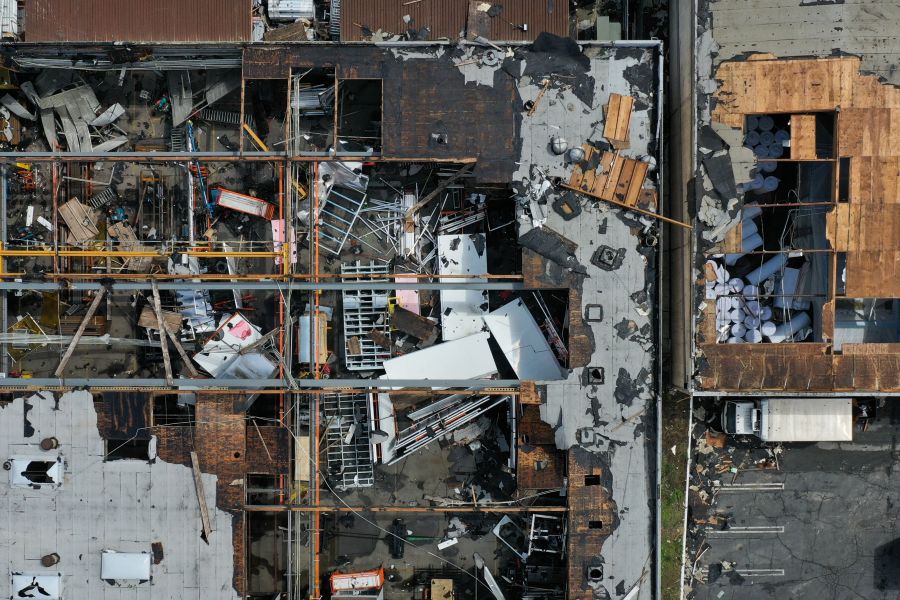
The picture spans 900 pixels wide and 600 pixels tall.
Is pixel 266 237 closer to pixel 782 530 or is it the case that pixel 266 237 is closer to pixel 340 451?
pixel 340 451

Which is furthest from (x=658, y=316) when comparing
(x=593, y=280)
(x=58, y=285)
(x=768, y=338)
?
(x=58, y=285)

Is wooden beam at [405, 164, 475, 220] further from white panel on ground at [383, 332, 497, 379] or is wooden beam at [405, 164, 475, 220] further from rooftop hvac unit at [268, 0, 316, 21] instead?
rooftop hvac unit at [268, 0, 316, 21]

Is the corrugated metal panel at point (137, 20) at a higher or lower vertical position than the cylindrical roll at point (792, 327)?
higher

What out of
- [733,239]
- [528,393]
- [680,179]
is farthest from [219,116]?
[733,239]

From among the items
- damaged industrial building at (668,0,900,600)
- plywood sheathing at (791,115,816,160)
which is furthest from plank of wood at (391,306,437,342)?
plywood sheathing at (791,115,816,160)

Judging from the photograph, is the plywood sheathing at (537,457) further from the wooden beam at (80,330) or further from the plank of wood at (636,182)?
the wooden beam at (80,330)

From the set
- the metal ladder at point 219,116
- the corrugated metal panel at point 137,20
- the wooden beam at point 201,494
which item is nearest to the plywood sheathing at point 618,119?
the corrugated metal panel at point 137,20
